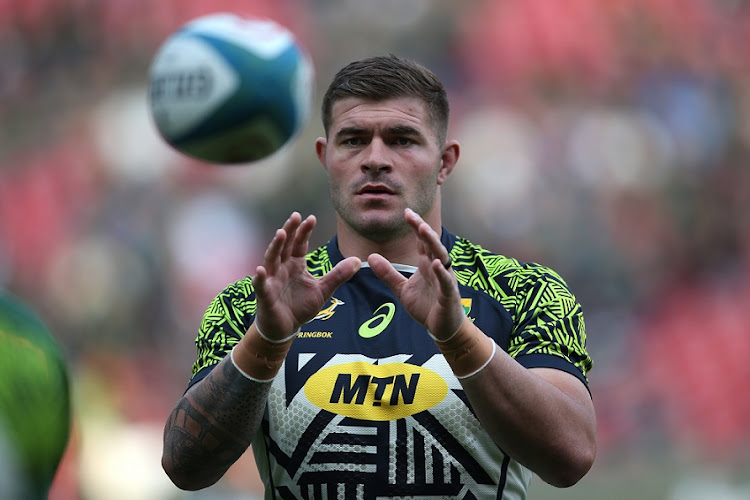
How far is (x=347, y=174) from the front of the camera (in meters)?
3.81

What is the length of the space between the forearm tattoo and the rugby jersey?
0.60ft

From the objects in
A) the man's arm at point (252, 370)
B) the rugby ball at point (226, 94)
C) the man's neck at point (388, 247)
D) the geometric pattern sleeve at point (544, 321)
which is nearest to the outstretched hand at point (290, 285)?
the man's arm at point (252, 370)

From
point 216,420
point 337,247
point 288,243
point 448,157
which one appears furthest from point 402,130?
point 216,420

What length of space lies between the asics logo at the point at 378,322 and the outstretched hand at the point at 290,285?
46 cm

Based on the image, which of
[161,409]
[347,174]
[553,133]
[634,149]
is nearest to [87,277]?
[161,409]

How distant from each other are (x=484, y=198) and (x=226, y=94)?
5850 mm

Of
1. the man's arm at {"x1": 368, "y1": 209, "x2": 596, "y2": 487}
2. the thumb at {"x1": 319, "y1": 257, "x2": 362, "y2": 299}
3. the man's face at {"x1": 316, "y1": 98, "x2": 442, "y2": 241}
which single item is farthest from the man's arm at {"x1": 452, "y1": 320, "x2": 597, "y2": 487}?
the man's face at {"x1": 316, "y1": 98, "x2": 442, "y2": 241}

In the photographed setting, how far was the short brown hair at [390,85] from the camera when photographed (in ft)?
12.8

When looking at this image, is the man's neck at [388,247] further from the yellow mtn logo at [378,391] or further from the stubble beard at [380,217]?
the yellow mtn logo at [378,391]

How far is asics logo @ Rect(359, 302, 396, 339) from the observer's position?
12.2ft

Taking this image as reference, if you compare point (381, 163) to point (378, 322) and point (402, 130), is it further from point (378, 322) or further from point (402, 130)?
point (378, 322)

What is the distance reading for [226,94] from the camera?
16.3 feet

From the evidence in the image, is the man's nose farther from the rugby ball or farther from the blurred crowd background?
the blurred crowd background

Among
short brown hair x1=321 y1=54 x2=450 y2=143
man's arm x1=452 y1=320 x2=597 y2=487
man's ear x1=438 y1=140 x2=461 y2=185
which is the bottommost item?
man's arm x1=452 y1=320 x2=597 y2=487
